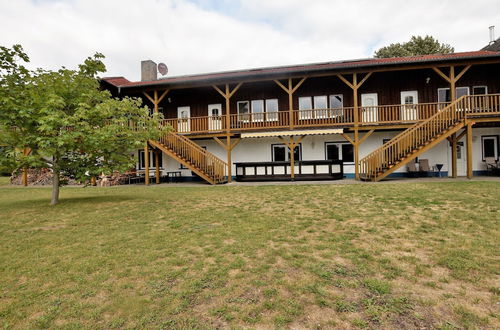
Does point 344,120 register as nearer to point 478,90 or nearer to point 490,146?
point 478,90

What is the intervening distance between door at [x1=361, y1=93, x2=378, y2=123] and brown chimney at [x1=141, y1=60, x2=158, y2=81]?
16.6 metres

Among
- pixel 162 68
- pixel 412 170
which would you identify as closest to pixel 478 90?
pixel 412 170

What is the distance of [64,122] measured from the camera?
831cm

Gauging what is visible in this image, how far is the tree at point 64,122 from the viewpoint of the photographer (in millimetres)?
8547

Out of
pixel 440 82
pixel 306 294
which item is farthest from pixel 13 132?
pixel 440 82

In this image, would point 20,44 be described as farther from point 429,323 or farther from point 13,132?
point 429,323

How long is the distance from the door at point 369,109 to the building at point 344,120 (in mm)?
61

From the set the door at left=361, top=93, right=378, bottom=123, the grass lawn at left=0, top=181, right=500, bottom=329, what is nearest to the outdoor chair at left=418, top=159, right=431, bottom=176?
the door at left=361, top=93, right=378, bottom=123

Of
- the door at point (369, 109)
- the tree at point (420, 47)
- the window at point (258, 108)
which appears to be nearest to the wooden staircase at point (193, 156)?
the window at point (258, 108)

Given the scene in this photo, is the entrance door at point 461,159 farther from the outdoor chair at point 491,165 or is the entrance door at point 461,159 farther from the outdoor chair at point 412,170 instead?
the outdoor chair at point 412,170

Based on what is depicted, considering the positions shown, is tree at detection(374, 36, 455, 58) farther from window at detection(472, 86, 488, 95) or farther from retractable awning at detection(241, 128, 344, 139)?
retractable awning at detection(241, 128, 344, 139)

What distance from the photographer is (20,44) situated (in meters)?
9.16

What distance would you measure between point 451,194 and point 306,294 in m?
8.74

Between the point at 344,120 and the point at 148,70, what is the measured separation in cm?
1617
